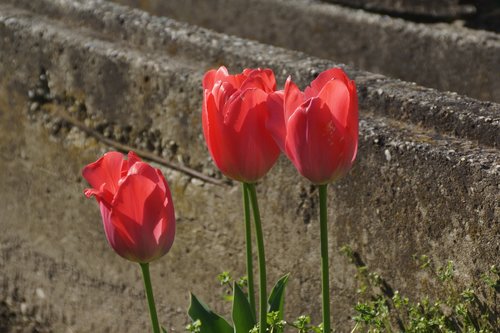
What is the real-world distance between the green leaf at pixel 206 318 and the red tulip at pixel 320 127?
500mm

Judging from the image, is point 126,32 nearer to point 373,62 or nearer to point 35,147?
point 35,147

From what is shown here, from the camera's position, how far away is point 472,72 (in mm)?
3320

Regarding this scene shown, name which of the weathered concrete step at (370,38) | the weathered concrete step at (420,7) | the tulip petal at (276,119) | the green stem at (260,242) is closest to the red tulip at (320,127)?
the tulip petal at (276,119)

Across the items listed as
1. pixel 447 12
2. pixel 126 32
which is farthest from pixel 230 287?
pixel 447 12

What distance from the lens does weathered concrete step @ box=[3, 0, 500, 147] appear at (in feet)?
7.54

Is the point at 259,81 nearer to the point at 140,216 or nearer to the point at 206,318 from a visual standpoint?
the point at 140,216

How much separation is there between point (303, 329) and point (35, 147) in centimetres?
142

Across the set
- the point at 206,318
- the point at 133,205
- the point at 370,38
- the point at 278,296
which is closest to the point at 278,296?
the point at 278,296

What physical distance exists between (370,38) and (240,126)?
2.03 metres

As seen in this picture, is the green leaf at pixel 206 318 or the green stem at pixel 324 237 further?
the green leaf at pixel 206 318

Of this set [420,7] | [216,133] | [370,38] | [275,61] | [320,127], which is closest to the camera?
[320,127]

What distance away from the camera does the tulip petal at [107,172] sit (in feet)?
5.71

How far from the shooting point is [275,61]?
106 inches

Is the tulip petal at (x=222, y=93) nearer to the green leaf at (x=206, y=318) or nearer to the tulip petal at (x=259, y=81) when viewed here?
the tulip petal at (x=259, y=81)
